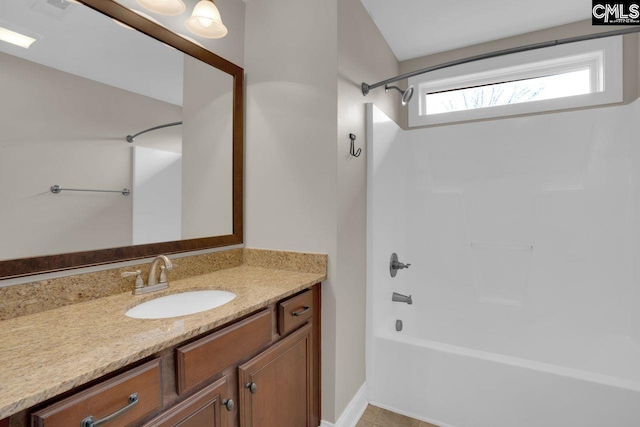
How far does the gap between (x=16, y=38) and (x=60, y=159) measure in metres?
0.41

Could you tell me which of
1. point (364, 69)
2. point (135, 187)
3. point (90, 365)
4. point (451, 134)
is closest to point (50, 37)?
point (135, 187)

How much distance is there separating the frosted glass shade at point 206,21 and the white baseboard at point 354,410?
2.08m

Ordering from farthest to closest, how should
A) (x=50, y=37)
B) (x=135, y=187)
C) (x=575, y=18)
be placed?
1. (x=575, y=18)
2. (x=135, y=187)
3. (x=50, y=37)

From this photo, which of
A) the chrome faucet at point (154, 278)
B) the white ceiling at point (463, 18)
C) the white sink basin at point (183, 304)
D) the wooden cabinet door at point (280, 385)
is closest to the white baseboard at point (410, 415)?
the wooden cabinet door at point (280, 385)

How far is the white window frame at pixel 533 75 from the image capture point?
7.03 ft

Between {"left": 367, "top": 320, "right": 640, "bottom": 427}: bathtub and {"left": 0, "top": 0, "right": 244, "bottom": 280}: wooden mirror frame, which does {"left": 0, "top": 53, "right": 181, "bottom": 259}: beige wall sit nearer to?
{"left": 0, "top": 0, "right": 244, "bottom": 280}: wooden mirror frame

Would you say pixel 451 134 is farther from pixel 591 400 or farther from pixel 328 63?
pixel 591 400

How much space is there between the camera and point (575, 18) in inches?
85.3

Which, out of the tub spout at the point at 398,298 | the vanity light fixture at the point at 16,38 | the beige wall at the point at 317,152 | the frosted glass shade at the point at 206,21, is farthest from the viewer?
the tub spout at the point at 398,298

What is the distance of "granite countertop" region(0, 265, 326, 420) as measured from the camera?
25.5 inches

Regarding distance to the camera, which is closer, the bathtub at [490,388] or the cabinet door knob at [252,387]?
the cabinet door knob at [252,387]

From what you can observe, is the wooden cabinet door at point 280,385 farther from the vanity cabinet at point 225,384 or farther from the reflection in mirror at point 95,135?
the reflection in mirror at point 95,135

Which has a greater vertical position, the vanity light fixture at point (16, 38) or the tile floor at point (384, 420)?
the vanity light fixture at point (16, 38)

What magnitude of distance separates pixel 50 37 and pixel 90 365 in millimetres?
1156
